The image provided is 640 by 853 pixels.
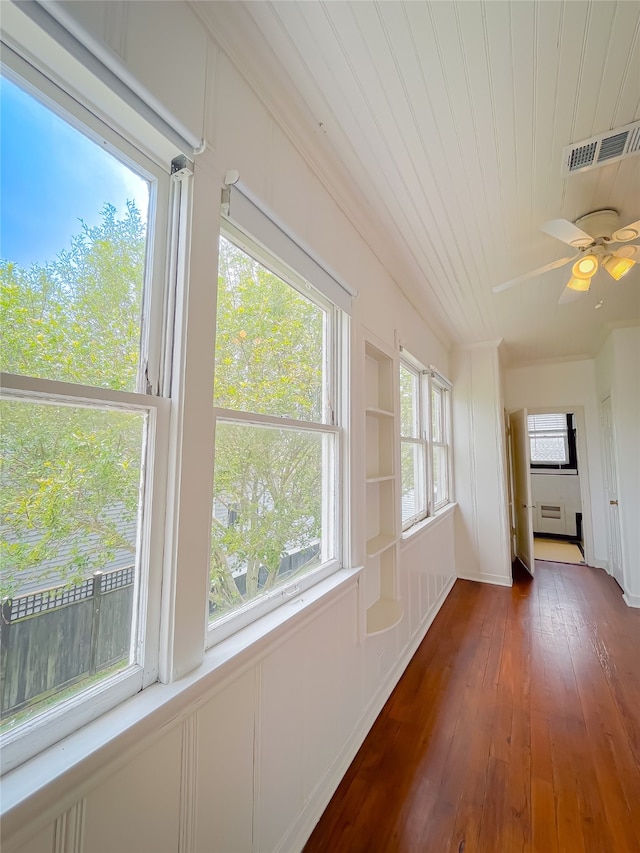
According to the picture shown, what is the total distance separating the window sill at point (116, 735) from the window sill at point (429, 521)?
1497 mm

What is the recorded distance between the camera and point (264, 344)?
4.23 ft

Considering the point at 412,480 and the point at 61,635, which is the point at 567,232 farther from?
the point at 61,635

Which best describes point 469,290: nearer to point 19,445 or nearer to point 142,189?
point 142,189

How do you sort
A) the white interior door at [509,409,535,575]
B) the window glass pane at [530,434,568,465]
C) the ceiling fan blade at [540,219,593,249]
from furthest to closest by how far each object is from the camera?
1. the window glass pane at [530,434,568,465]
2. the white interior door at [509,409,535,575]
3. the ceiling fan blade at [540,219,593,249]

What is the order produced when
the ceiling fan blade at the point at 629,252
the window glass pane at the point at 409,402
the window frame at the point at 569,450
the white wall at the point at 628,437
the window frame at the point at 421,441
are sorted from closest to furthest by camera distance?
the ceiling fan blade at the point at 629,252, the window glass pane at the point at 409,402, the window frame at the point at 421,441, the white wall at the point at 628,437, the window frame at the point at 569,450

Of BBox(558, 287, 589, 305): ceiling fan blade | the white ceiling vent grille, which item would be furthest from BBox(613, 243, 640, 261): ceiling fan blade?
the white ceiling vent grille

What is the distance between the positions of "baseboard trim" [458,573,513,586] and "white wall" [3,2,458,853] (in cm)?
272

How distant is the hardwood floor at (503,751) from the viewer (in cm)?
133

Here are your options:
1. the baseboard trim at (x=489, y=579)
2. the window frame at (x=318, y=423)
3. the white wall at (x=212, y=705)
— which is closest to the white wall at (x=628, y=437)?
the baseboard trim at (x=489, y=579)

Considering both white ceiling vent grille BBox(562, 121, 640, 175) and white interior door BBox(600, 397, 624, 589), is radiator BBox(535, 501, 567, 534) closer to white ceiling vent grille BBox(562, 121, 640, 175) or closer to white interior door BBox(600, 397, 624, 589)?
white interior door BBox(600, 397, 624, 589)

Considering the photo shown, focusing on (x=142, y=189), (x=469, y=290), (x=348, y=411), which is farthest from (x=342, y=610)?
(x=469, y=290)

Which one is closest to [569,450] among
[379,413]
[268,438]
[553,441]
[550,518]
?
[553,441]

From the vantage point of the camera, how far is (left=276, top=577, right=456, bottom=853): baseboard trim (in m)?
1.24

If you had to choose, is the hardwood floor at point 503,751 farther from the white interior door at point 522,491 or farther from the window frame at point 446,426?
the window frame at point 446,426
